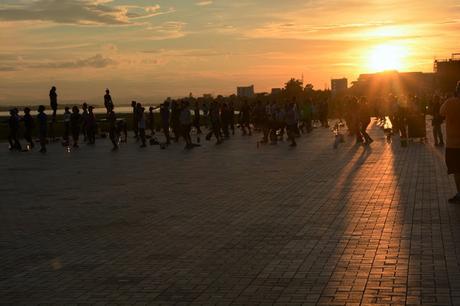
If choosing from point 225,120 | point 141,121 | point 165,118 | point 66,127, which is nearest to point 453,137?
point 141,121

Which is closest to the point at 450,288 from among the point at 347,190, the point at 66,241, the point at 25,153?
the point at 66,241

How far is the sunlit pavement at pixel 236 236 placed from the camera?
738 centimetres

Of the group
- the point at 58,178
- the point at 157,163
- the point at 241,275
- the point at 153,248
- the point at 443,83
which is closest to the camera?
the point at 241,275

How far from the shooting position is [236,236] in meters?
10.3

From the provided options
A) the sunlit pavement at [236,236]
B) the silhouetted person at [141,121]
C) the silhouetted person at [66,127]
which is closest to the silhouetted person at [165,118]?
the silhouetted person at [141,121]

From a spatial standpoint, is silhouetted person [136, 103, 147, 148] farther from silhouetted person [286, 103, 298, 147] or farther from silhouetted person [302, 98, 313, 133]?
silhouetted person [302, 98, 313, 133]

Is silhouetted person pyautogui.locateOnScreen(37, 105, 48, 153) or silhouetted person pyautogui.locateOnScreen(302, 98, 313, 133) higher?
silhouetted person pyautogui.locateOnScreen(37, 105, 48, 153)

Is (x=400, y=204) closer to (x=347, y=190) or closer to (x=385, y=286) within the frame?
(x=347, y=190)

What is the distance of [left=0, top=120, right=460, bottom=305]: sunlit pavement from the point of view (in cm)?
738

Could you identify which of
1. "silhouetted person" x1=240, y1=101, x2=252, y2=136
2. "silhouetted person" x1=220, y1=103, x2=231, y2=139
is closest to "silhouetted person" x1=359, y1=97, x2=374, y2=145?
"silhouetted person" x1=220, y1=103, x2=231, y2=139

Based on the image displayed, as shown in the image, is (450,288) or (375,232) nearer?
(450,288)

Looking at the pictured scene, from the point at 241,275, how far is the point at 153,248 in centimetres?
188

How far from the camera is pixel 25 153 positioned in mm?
30891

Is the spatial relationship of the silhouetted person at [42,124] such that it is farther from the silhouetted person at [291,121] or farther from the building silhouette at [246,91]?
the building silhouette at [246,91]
